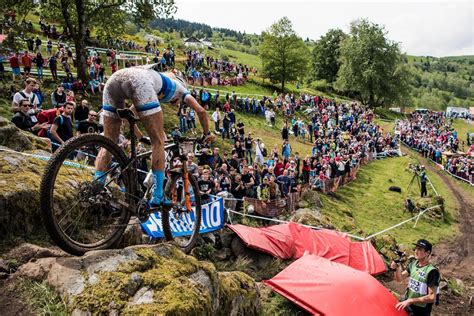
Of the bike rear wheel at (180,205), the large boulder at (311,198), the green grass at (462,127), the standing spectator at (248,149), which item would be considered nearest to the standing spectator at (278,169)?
A: the large boulder at (311,198)

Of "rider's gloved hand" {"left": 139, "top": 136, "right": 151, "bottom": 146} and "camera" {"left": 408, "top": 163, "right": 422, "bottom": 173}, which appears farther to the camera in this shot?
"camera" {"left": 408, "top": 163, "right": 422, "bottom": 173}

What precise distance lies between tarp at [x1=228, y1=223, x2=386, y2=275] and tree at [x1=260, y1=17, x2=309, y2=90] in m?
54.3

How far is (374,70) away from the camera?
78438 mm

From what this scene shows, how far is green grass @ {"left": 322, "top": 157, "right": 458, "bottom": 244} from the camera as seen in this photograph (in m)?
21.3

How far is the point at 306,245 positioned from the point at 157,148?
8871 mm

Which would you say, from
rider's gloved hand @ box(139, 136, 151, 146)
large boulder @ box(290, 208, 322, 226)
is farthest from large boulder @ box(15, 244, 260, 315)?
large boulder @ box(290, 208, 322, 226)

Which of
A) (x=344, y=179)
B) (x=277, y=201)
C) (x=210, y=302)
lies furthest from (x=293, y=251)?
(x=344, y=179)

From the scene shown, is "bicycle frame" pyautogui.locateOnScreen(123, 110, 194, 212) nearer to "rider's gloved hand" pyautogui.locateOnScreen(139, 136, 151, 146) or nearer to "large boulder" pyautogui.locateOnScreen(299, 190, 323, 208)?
"rider's gloved hand" pyautogui.locateOnScreen(139, 136, 151, 146)

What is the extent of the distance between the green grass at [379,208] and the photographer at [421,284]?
1157 centimetres

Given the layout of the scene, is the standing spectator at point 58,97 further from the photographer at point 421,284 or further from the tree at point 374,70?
the tree at point 374,70

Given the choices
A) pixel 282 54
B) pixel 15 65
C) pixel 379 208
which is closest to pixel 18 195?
pixel 15 65

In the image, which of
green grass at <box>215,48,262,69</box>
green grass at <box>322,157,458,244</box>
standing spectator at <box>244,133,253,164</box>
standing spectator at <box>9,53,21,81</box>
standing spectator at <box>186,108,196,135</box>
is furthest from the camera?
green grass at <box>215,48,262,69</box>

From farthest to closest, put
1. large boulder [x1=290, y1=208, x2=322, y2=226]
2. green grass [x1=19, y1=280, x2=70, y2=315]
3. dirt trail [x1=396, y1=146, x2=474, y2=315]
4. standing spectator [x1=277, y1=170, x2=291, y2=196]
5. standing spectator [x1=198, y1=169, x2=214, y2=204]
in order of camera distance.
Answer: standing spectator [x1=277, y1=170, x2=291, y2=196]
large boulder [x1=290, y1=208, x2=322, y2=226]
dirt trail [x1=396, y1=146, x2=474, y2=315]
standing spectator [x1=198, y1=169, x2=214, y2=204]
green grass [x1=19, y1=280, x2=70, y2=315]

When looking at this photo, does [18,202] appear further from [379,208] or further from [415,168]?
[415,168]
